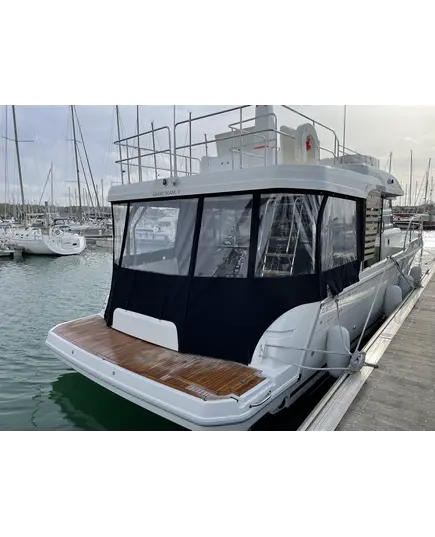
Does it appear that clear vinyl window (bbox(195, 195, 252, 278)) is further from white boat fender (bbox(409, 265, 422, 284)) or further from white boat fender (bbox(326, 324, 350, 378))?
white boat fender (bbox(409, 265, 422, 284))

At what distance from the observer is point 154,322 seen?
391 cm

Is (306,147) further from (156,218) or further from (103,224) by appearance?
(103,224)

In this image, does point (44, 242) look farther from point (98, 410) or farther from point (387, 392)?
point (387, 392)

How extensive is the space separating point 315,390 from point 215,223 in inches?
83.8

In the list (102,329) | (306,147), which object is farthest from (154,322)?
(306,147)

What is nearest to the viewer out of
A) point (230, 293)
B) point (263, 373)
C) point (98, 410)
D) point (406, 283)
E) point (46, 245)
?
point (263, 373)

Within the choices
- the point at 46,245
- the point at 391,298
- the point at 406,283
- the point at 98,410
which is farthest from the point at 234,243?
the point at 46,245

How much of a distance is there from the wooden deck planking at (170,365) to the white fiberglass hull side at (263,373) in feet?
0.24

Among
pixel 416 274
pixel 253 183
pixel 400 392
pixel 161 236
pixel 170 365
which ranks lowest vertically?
pixel 400 392

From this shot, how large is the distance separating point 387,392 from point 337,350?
2.21 ft

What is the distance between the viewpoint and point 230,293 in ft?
11.4

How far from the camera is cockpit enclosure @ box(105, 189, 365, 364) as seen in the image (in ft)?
11.1

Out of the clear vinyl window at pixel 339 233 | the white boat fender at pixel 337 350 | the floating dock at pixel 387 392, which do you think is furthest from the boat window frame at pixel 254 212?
the floating dock at pixel 387 392

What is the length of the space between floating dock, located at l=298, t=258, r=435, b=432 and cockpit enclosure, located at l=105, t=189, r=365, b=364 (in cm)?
84
